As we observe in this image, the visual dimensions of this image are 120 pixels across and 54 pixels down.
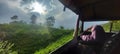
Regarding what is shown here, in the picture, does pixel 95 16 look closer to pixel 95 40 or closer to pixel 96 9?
pixel 96 9

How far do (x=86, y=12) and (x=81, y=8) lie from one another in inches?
16.3

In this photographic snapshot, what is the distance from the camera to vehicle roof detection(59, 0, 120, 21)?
5.26 meters

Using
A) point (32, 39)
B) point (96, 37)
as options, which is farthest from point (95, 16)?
point (32, 39)

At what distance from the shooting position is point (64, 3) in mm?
4645

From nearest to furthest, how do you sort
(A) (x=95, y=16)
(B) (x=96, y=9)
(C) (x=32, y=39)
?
1. (B) (x=96, y=9)
2. (A) (x=95, y=16)
3. (C) (x=32, y=39)

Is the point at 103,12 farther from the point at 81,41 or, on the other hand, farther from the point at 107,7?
the point at 81,41

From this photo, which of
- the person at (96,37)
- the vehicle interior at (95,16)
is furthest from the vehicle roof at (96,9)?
the person at (96,37)

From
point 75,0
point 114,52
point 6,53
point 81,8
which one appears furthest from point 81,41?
point 6,53

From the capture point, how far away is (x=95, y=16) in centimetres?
619

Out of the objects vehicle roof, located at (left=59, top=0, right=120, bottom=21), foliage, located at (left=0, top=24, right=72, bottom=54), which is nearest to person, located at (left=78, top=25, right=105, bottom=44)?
vehicle roof, located at (left=59, top=0, right=120, bottom=21)

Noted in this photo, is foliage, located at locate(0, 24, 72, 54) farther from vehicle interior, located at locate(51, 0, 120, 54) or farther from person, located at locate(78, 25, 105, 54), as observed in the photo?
person, located at locate(78, 25, 105, 54)

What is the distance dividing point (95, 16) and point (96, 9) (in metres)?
0.31

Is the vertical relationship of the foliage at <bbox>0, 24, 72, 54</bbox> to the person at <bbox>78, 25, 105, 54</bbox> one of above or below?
below

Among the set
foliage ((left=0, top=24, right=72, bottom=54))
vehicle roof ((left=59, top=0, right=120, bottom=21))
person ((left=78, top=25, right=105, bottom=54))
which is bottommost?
foliage ((left=0, top=24, right=72, bottom=54))
